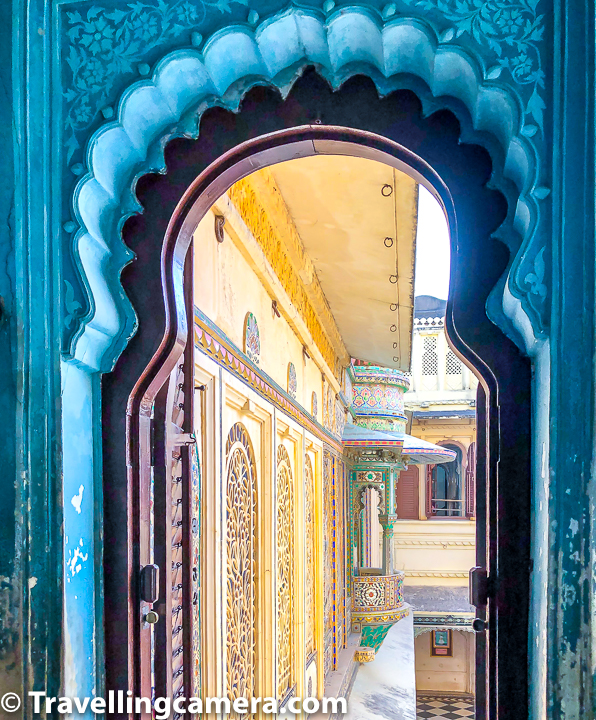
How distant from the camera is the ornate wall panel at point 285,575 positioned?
15.3 ft

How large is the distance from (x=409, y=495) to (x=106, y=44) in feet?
47.2

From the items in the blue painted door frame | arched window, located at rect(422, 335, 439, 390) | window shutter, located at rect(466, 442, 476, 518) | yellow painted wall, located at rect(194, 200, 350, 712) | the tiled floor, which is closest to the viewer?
the blue painted door frame

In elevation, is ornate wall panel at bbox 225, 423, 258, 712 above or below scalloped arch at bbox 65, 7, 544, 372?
below

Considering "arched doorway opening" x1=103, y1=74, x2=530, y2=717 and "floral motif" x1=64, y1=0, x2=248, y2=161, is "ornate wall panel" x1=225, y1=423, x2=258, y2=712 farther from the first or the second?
"floral motif" x1=64, y1=0, x2=248, y2=161

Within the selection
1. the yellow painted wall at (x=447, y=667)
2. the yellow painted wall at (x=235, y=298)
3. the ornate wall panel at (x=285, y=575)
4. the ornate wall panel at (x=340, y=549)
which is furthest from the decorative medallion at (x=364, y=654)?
the yellow painted wall at (x=447, y=667)

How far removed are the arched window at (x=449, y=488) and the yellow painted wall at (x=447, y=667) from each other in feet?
8.55

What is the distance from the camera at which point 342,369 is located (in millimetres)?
9531

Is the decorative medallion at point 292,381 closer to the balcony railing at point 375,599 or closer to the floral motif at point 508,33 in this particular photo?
the floral motif at point 508,33

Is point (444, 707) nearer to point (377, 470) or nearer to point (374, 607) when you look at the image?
point (374, 607)

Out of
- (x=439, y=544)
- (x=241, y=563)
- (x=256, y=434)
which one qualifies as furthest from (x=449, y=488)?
(x=241, y=563)

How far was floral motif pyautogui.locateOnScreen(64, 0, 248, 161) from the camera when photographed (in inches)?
59.4

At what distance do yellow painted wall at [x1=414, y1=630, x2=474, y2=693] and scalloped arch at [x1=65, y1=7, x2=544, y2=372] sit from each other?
14.4m

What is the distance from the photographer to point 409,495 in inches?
597

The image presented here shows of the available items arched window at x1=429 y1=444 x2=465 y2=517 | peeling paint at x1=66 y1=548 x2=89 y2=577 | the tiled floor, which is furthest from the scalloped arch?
arched window at x1=429 y1=444 x2=465 y2=517
